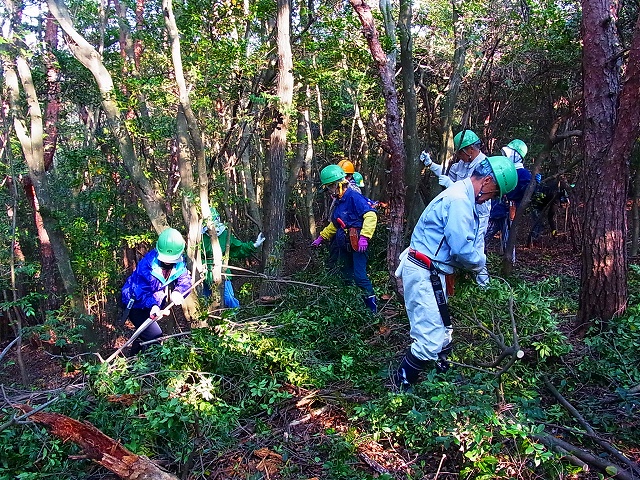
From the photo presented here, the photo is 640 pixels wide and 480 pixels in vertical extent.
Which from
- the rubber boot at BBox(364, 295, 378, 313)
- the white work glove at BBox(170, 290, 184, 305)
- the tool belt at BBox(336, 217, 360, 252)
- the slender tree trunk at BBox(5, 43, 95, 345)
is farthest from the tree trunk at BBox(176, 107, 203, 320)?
the slender tree trunk at BBox(5, 43, 95, 345)

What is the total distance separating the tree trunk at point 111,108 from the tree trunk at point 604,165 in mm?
5110

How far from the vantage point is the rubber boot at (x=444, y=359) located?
3.76 metres

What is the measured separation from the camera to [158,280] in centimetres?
539

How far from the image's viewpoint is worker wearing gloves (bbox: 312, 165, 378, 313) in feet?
19.5

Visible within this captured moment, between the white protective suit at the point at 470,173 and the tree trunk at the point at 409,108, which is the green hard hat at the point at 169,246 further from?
the tree trunk at the point at 409,108

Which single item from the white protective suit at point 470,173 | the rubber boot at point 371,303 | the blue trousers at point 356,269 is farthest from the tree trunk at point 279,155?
the white protective suit at point 470,173

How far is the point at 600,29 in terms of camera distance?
4188 mm

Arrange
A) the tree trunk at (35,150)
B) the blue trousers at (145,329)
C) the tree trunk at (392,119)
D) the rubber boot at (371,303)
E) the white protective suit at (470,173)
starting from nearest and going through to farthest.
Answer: the white protective suit at (470,173) < the tree trunk at (392,119) < the blue trousers at (145,329) < the rubber boot at (371,303) < the tree trunk at (35,150)

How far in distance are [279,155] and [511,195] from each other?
3.29 metres

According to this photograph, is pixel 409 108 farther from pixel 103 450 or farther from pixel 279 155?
pixel 103 450

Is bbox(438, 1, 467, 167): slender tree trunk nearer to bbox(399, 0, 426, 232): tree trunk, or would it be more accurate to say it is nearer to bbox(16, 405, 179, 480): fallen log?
bbox(399, 0, 426, 232): tree trunk

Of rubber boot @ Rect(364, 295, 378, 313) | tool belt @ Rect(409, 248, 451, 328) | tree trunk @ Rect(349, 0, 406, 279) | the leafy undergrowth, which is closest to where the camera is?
the leafy undergrowth

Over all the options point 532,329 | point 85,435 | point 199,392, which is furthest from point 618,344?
point 85,435

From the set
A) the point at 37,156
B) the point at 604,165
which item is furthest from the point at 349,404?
the point at 37,156
